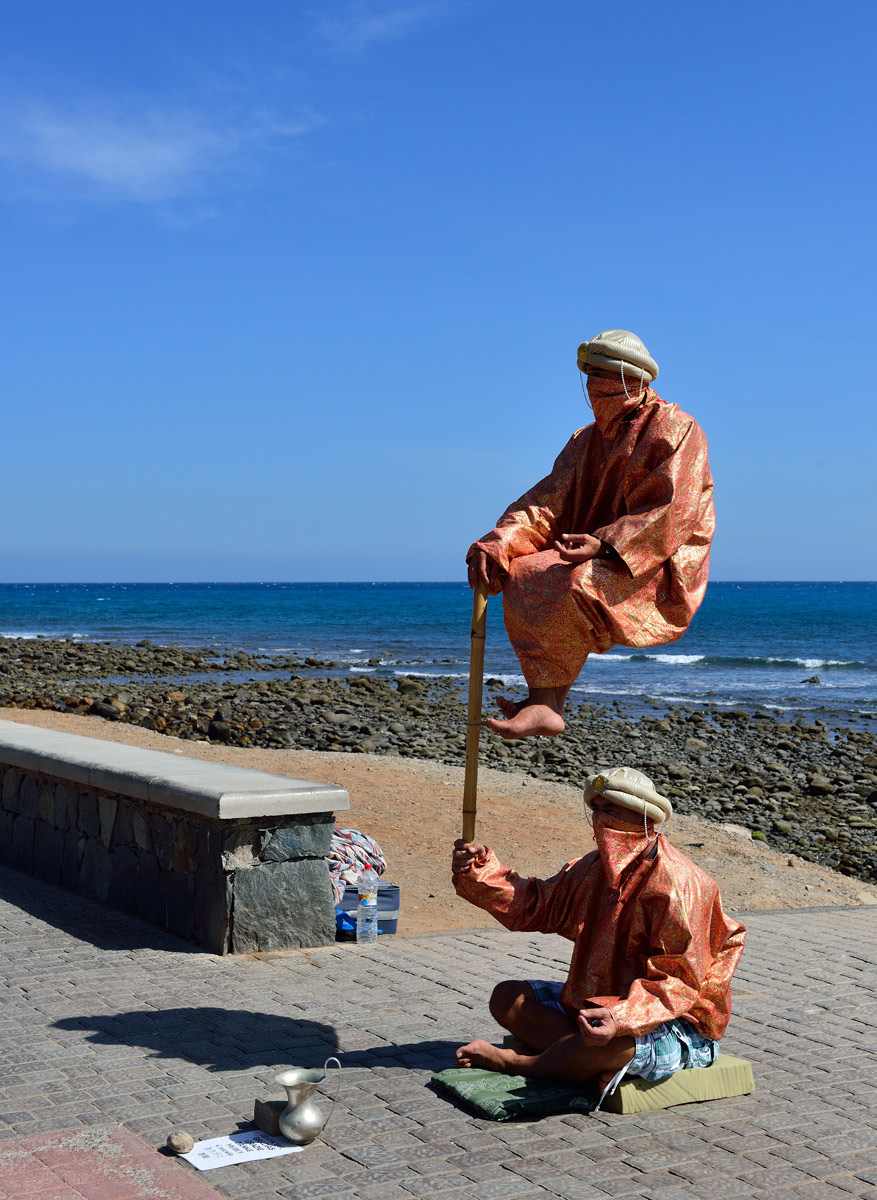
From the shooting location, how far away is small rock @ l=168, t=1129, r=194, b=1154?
383 cm

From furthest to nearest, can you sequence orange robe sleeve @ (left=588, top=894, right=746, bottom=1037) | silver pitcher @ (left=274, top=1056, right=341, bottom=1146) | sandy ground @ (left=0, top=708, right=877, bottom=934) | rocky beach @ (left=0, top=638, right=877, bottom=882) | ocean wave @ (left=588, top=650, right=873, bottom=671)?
ocean wave @ (left=588, top=650, right=873, bottom=671)
rocky beach @ (left=0, top=638, right=877, bottom=882)
sandy ground @ (left=0, top=708, right=877, bottom=934)
orange robe sleeve @ (left=588, top=894, right=746, bottom=1037)
silver pitcher @ (left=274, top=1056, right=341, bottom=1146)

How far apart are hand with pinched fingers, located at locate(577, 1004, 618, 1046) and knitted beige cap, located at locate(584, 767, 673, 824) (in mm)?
696

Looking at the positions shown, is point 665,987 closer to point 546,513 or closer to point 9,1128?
point 546,513

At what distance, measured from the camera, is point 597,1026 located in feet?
13.2

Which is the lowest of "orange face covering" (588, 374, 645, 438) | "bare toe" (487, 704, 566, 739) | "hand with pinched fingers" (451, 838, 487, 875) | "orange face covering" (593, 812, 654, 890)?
"hand with pinched fingers" (451, 838, 487, 875)

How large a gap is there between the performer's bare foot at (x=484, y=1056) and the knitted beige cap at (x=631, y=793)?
0.98 metres

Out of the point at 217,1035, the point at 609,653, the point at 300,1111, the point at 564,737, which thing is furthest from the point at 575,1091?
the point at 609,653

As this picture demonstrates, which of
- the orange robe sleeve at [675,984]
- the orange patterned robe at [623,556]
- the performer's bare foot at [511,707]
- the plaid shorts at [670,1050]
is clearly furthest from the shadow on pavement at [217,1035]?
the orange patterned robe at [623,556]

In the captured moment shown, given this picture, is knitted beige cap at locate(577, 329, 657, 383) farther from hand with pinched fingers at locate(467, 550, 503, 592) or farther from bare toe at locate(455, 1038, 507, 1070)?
bare toe at locate(455, 1038, 507, 1070)

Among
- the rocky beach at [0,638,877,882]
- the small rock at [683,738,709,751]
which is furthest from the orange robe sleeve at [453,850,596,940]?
the small rock at [683,738,709,751]

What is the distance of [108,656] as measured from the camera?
35.7 metres

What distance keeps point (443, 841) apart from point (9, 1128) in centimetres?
610

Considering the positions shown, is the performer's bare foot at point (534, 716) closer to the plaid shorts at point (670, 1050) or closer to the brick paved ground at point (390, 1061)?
the plaid shorts at point (670, 1050)

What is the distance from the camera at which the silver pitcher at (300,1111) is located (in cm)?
394
